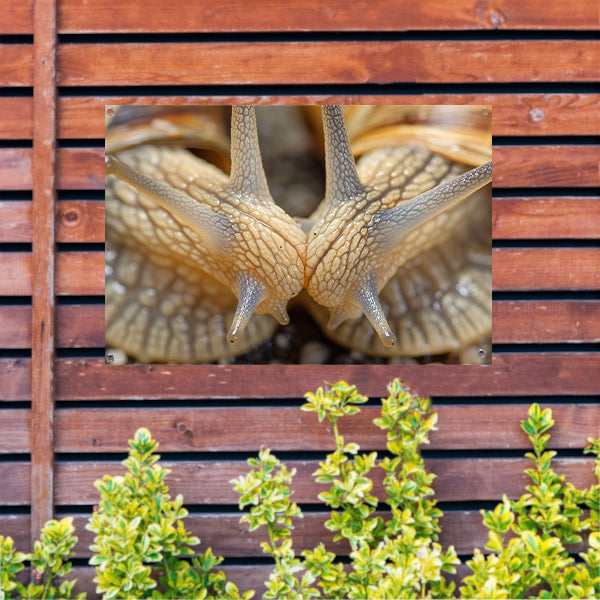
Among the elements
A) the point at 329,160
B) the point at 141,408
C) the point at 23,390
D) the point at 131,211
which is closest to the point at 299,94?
the point at 329,160

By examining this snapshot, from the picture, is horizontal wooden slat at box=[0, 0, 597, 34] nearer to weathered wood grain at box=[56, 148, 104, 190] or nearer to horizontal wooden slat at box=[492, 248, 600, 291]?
weathered wood grain at box=[56, 148, 104, 190]

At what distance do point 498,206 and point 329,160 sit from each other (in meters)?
0.48

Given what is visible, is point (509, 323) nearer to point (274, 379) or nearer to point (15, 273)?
point (274, 379)

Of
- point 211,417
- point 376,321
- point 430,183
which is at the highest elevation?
point 430,183

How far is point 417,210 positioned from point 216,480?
886 millimetres

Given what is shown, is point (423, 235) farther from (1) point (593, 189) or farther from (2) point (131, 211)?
(2) point (131, 211)

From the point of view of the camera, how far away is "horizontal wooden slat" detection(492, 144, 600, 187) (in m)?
1.54

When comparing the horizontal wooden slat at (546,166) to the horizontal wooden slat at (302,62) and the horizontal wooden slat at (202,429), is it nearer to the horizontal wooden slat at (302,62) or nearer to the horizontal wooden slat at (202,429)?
the horizontal wooden slat at (302,62)

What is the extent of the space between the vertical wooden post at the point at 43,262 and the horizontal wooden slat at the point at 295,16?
0.34 ft

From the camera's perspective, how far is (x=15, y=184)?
5.02 feet

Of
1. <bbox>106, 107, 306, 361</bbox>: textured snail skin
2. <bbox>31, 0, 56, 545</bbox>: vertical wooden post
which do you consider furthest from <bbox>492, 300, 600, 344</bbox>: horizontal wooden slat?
<bbox>31, 0, 56, 545</bbox>: vertical wooden post

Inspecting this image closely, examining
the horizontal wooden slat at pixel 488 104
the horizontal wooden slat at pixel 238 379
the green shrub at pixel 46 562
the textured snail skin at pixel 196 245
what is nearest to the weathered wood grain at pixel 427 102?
the horizontal wooden slat at pixel 488 104

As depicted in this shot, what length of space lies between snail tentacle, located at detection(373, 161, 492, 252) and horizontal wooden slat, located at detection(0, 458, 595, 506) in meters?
0.62

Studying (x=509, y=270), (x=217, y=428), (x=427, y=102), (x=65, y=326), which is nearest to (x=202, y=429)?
(x=217, y=428)
